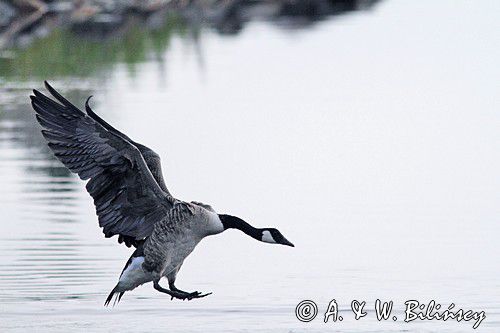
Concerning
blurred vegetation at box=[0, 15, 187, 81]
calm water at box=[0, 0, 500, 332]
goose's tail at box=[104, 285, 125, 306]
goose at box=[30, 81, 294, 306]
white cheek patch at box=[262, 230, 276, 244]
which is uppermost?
goose at box=[30, 81, 294, 306]

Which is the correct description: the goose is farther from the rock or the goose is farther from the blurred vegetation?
the rock

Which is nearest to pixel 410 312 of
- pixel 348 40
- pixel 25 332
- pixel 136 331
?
pixel 136 331

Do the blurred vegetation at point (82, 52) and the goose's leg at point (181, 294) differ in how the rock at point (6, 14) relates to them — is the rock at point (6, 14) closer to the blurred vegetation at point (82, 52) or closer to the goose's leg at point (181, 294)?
the blurred vegetation at point (82, 52)

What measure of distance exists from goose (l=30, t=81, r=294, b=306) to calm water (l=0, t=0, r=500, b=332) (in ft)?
1.56

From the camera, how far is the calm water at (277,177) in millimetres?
11984

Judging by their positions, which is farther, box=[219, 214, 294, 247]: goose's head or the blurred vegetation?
the blurred vegetation

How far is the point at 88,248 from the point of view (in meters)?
13.8

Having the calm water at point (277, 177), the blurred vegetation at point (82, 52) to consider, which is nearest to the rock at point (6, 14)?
the blurred vegetation at point (82, 52)

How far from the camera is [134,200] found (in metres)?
11.4

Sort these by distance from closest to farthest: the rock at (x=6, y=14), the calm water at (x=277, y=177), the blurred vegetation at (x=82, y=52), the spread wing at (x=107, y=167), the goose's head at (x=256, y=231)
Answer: the spread wing at (x=107, y=167)
the goose's head at (x=256, y=231)
the calm water at (x=277, y=177)
the blurred vegetation at (x=82, y=52)
the rock at (x=6, y=14)

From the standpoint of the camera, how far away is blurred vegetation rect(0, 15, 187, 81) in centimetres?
2628

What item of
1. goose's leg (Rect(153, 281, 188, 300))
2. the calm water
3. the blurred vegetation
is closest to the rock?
the blurred vegetation

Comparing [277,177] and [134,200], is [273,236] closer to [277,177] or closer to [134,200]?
[134,200]

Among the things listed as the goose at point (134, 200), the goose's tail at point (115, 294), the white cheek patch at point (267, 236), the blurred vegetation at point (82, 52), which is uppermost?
the goose at point (134, 200)
